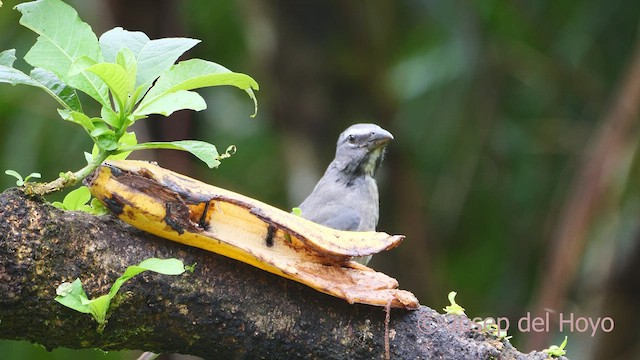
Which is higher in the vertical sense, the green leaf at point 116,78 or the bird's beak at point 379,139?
the bird's beak at point 379,139

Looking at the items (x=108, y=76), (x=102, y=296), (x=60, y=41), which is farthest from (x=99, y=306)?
(x=60, y=41)

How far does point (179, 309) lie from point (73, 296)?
10.1 inches

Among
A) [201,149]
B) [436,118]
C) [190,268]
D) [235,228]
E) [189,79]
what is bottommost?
[190,268]

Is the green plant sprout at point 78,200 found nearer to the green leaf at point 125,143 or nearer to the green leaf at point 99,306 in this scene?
the green leaf at point 125,143

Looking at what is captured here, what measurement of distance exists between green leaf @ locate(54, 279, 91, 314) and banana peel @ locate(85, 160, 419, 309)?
0.74 ft

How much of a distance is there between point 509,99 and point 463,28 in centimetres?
124

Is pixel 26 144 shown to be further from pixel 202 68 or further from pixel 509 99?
pixel 202 68

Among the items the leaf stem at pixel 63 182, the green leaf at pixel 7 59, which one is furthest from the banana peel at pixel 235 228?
the green leaf at pixel 7 59

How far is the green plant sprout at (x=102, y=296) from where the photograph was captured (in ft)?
5.79

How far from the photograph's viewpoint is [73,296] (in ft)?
5.82

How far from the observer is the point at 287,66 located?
20.3 feet

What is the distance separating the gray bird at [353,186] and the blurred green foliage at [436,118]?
70.4 inches

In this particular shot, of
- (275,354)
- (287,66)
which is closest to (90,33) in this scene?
(275,354)

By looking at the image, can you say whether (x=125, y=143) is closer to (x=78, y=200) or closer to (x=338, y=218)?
(x=78, y=200)
